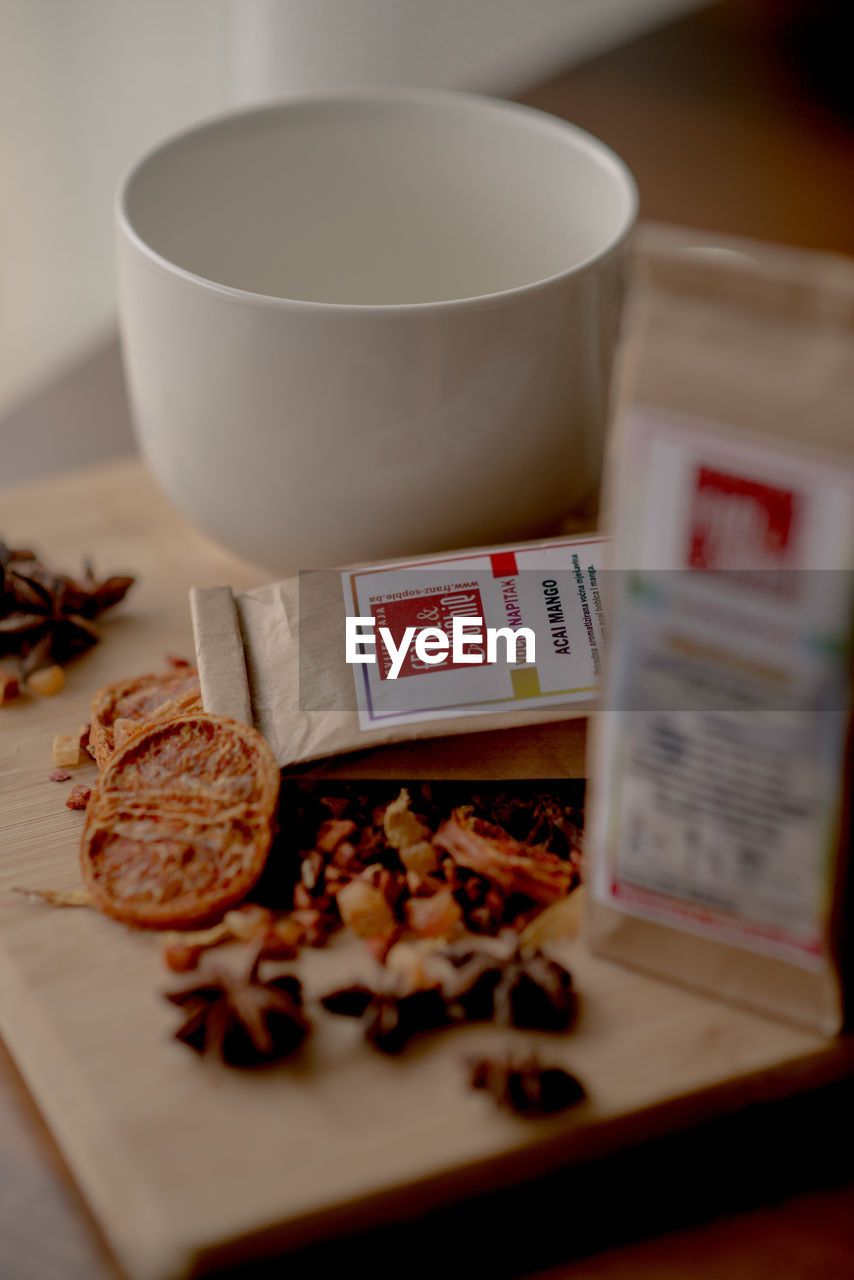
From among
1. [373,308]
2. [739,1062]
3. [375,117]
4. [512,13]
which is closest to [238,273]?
[375,117]

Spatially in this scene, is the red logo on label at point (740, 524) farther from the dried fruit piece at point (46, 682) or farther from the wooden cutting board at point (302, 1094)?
the dried fruit piece at point (46, 682)

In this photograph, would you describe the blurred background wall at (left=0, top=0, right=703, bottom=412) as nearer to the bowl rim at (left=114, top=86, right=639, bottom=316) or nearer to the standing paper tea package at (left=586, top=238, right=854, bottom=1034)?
the bowl rim at (left=114, top=86, right=639, bottom=316)

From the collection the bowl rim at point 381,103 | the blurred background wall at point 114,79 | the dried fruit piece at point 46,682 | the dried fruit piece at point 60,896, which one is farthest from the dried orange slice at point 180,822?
the blurred background wall at point 114,79

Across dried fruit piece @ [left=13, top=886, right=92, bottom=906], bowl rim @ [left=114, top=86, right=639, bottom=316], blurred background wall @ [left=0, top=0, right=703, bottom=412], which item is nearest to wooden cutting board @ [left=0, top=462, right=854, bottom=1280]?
dried fruit piece @ [left=13, top=886, right=92, bottom=906]

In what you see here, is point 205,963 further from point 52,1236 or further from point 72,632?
point 72,632

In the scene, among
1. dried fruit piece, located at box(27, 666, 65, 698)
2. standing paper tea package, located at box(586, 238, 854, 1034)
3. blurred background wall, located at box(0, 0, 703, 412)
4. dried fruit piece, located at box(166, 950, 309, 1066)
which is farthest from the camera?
blurred background wall, located at box(0, 0, 703, 412)

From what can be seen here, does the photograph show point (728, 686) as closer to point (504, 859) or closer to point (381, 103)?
point (504, 859)
